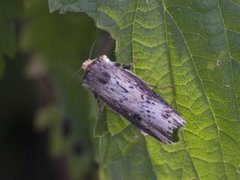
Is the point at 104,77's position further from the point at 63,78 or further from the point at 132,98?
the point at 63,78

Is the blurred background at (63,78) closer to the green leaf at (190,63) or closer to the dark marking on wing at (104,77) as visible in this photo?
the dark marking on wing at (104,77)

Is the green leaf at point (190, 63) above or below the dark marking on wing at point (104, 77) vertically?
above

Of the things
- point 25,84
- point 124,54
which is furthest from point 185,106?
point 25,84

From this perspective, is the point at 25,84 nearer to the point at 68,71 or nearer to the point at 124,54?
the point at 68,71

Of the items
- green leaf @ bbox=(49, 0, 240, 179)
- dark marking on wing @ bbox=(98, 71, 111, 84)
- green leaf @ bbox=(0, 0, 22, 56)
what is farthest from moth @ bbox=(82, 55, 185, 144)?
green leaf @ bbox=(0, 0, 22, 56)

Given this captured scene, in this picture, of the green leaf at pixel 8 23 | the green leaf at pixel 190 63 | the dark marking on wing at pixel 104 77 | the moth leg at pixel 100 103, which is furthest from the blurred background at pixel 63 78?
the green leaf at pixel 190 63

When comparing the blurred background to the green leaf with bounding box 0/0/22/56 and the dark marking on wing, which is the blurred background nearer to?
the dark marking on wing

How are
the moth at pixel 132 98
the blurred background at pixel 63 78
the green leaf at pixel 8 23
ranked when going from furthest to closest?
1. the blurred background at pixel 63 78
2. the green leaf at pixel 8 23
3. the moth at pixel 132 98
